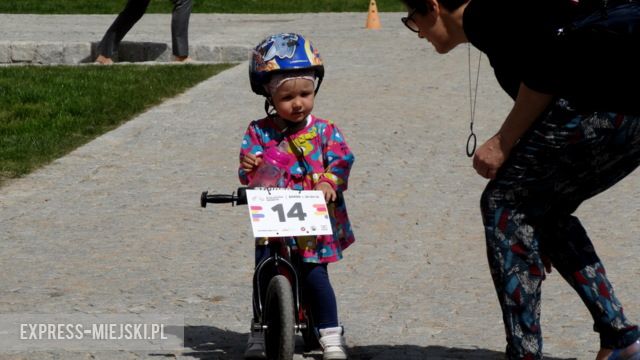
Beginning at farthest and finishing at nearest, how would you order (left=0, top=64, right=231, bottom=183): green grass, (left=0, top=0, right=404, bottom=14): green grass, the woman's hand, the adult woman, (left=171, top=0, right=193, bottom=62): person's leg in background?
1. (left=0, top=0, right=404, bottom=14): green grass
2. (left=171, top=0, right=193, bottom=62): person's leg in background
3. (left=0, top=64, right=231, bottom=183): green grass
4. the woman's hand
5. the adult woman

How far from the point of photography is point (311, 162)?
4.97 metres

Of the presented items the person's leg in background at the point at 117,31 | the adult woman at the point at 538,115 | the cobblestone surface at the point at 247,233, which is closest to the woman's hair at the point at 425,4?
the adult woman at the point at 538,115

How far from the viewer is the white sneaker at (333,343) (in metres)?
4.91

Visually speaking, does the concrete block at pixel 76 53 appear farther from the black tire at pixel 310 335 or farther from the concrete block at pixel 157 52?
the black tire at pixel 310 335

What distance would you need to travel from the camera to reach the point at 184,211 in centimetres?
759

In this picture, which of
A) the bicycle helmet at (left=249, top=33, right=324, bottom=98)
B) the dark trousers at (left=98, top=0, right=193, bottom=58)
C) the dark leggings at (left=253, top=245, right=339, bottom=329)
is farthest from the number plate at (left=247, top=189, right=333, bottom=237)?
the dark trousers at (left=98, top=0, right=193, bottom=58)

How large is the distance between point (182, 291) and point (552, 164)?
228 cm

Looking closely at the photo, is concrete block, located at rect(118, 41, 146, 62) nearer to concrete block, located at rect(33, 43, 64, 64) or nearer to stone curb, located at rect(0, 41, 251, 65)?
stone curb, located at rect(0, 41, 251, 65)

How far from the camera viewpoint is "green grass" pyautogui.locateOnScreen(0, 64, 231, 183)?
30.5 ft

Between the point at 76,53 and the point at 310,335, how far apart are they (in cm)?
1053

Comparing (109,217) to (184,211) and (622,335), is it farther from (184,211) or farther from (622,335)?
(622,335)

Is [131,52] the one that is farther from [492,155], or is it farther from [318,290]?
[492,155]

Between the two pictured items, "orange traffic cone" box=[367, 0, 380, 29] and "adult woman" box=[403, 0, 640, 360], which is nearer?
"adult woman" box=[403, 0, 640, 360]

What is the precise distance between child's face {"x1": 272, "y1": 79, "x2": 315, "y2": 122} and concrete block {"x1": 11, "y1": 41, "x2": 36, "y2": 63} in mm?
10523
